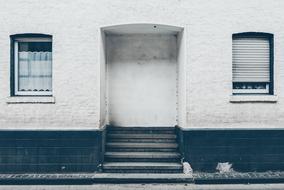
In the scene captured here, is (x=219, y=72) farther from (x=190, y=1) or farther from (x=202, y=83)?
(x=190, y=1)

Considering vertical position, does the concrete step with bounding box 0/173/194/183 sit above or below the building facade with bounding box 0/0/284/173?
below

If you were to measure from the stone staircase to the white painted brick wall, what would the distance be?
1.02 m

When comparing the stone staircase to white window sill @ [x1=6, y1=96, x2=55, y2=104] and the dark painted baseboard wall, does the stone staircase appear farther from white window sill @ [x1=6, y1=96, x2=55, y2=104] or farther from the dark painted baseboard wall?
white window sill @ [x1=6, y1=96, x2=55, y2=104]

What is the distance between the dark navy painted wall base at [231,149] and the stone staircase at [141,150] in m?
0.54

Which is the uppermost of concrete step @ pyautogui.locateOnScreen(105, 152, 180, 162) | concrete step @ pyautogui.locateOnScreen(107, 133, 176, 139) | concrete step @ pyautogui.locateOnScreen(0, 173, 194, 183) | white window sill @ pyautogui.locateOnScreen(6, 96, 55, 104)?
white window sill @ pyautogui.locateOnScreen(6, 96, 55, 104)

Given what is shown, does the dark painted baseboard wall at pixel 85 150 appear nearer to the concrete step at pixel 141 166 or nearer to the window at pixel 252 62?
the concrete step at pixel 141 166

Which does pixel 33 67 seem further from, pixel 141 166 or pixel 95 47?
pixel 141 166

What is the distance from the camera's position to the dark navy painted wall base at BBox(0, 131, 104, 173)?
9406 mm

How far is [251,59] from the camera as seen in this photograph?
980 centimetres

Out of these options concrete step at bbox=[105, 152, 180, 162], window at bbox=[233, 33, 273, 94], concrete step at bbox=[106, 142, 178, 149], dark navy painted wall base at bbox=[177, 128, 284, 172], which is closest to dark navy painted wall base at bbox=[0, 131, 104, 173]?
concrete step at bbox=[105, 152, 180, 162]

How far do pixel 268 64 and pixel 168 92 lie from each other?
2.93 meters

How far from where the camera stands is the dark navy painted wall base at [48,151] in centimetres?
941

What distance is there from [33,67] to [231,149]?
5860 mm

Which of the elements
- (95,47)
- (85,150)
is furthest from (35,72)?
(85,150)
